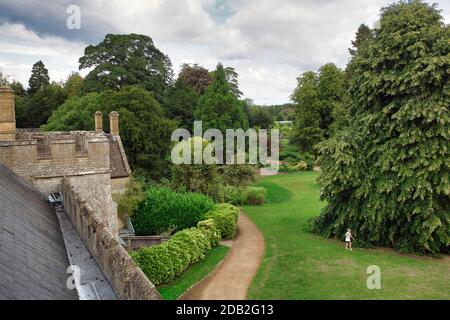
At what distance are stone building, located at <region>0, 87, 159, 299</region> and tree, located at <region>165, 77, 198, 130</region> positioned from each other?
3257cm

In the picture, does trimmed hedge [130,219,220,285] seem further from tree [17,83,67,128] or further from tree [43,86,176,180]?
tree [17,83,67,128]

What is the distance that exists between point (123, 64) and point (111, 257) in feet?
136

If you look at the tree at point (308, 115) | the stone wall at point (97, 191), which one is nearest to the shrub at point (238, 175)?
the tree at point (308, 115)

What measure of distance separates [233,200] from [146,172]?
805 centimetres

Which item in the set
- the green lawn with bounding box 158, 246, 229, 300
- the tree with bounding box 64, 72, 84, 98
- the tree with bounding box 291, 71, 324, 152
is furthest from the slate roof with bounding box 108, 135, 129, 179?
the tree with bounding box 64, 72, 84, 98

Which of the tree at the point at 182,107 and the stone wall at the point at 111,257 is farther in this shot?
the tree at the point at 182,107

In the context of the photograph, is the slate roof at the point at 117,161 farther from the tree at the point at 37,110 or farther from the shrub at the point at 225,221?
the tree at the point at 37,110

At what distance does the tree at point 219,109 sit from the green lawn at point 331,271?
20116 millimetres

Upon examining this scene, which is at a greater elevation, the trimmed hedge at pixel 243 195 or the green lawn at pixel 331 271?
the trimmed hedge at pixel 243 195

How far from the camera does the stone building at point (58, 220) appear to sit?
521 cm

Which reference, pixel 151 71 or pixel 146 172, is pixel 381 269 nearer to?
pixel 146 172

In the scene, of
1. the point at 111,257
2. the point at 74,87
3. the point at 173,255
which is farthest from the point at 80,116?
the point at 111,257
